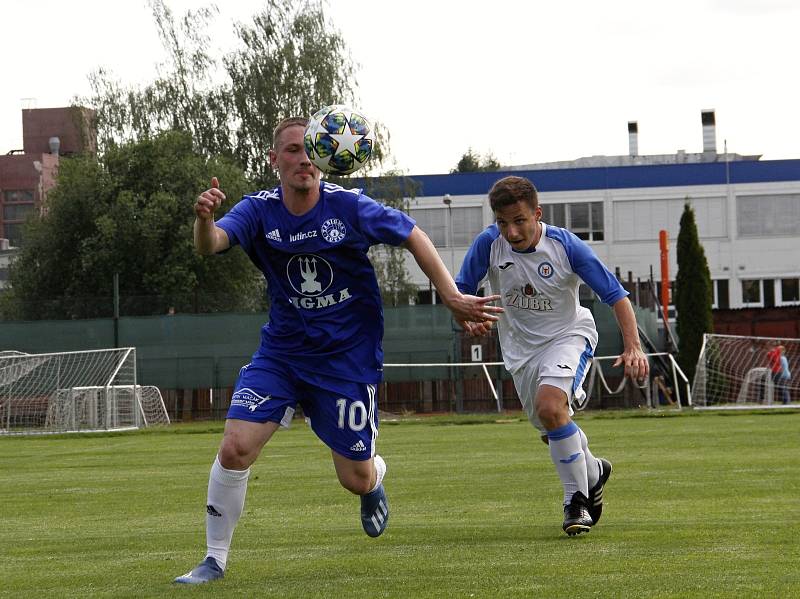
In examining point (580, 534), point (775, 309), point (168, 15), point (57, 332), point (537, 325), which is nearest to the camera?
point (580, 534)

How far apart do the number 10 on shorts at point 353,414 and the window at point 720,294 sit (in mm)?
52766

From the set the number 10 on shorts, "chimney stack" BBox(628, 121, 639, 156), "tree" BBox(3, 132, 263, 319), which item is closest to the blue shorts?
the number 10 on shorts

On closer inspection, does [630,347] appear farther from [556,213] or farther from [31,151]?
[31,151]

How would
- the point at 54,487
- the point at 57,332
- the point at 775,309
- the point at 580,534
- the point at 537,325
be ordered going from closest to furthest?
the point at 580,534 → the point at 537,325 → the point at 54,487 → the point at 57,332 → the point at 775,309

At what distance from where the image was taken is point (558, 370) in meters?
7.70

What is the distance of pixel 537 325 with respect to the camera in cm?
806

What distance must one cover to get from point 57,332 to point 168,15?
18557 millimetres

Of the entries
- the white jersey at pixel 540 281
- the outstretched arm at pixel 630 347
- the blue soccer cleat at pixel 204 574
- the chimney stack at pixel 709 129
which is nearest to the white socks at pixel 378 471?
the blue soccer cleat at pixel 204 574

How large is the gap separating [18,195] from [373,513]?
87526 mm

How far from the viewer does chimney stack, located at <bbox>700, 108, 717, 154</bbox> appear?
225 feet

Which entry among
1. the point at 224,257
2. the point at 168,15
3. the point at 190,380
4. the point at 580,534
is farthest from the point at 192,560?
the point at 168,15

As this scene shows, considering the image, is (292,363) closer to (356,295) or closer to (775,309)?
(356,295)

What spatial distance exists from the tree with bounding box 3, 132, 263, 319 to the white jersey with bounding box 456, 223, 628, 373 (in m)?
31.5

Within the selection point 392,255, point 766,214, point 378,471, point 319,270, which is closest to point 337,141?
point 319,270
